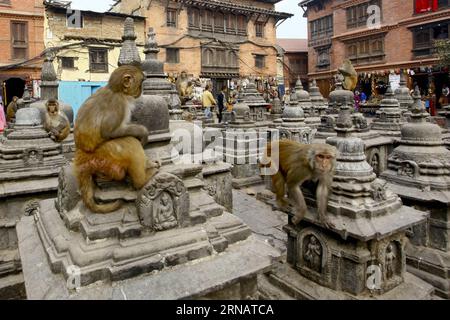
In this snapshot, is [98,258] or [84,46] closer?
[98,258]

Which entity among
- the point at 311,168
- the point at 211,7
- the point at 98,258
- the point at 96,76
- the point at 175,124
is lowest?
the point at 98,258

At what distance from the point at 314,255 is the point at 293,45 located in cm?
4410

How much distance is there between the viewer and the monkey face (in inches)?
173

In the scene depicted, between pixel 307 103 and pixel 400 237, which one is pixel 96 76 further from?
pixel 400 237

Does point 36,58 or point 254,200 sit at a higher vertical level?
point 36,58

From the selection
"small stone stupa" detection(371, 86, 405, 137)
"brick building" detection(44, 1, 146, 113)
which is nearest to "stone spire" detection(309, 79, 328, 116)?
"small stone stupa" detection(371, 86, 405, 137)

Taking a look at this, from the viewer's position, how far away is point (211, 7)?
30922 millimetres

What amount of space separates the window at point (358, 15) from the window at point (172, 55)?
55.3ft

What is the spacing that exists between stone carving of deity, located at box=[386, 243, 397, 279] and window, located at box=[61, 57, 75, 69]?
25.0 metres

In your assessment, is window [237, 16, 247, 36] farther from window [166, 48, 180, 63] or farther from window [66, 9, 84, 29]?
window [66, 9, 84, 29]

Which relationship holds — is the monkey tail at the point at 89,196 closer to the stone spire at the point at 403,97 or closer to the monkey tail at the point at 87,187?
the monkey tail at the point at 87,187

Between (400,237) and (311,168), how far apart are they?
1.51m

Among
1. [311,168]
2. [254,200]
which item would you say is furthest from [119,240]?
[254,200]

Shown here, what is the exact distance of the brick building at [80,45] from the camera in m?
24.0
